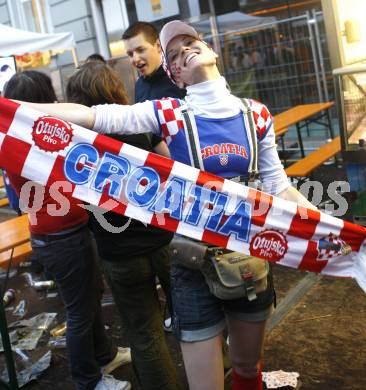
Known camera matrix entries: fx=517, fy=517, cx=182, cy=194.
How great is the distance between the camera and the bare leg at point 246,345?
88.9 inches

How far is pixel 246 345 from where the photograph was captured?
229 centimetres

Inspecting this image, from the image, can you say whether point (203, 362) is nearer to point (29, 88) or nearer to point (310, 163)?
point (29, 88)

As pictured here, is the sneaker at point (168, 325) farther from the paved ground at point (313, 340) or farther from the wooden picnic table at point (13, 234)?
the wooden picnic table at point (13, 234)

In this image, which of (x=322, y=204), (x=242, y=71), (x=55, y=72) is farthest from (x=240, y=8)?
(x=322, y=204)

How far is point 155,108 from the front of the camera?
6.82 feet

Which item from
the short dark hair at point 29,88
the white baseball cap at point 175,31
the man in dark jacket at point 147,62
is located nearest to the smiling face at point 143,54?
the man in dark jacket at point 147,62

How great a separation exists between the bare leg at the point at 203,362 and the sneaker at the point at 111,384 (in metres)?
1.21

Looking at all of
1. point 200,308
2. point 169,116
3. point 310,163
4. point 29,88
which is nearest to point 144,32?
point 29,88

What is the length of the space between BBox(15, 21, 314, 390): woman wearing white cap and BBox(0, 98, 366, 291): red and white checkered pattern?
62 mm

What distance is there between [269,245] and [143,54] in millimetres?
2203

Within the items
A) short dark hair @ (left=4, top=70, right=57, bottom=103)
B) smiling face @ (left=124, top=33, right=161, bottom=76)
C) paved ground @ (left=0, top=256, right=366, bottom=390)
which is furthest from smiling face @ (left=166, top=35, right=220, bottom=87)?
paved ground @ (left=0, top=256, right=366, bottom=390)

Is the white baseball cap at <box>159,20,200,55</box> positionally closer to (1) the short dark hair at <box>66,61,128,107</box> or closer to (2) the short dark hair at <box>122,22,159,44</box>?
(1) the short dark hair at <box>66,61,128,107</box>

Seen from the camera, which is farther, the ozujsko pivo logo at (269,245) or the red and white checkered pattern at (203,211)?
the ozujsko pivo logo at (269,245)

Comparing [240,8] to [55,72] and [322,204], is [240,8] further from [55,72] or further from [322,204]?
[322,204]
